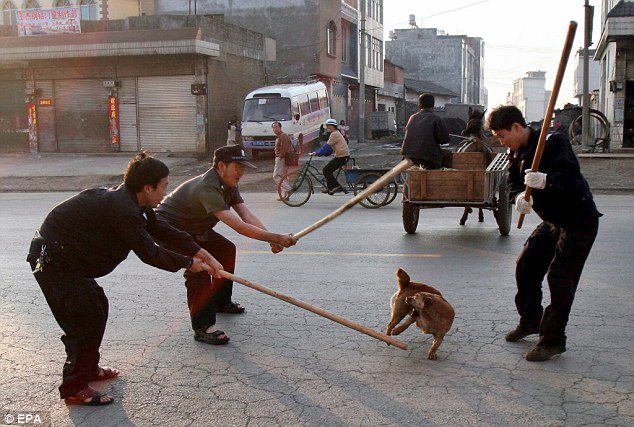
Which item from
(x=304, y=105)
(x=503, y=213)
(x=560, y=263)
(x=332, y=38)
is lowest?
(x=503, y=213)

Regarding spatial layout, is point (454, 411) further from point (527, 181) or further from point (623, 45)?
point (623, 45)

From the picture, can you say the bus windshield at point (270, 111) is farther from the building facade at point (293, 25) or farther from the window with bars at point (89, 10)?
the window with bars at point (89, 10)

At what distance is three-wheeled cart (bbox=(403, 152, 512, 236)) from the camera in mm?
8984

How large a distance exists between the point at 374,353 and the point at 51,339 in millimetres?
2449

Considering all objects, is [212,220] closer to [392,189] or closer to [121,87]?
[392,189]

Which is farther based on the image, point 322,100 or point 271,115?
point 322,100

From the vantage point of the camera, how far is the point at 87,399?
3.92 m

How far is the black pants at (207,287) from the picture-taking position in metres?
5.09

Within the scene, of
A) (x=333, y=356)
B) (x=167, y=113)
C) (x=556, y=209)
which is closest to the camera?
(x=556, y=209)

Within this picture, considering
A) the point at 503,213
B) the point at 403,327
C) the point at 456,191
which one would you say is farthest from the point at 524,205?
the point at 503,213

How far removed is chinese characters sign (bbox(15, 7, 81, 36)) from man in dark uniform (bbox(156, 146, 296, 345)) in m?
25.1

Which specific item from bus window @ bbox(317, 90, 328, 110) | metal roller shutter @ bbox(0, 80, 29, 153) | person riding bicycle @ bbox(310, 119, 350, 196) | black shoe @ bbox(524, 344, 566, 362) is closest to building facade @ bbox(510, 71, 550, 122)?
bus window @ bbox(317, 90, 328, 110)

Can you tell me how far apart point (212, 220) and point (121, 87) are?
78.9 ft

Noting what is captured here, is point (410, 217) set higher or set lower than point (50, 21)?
lower
